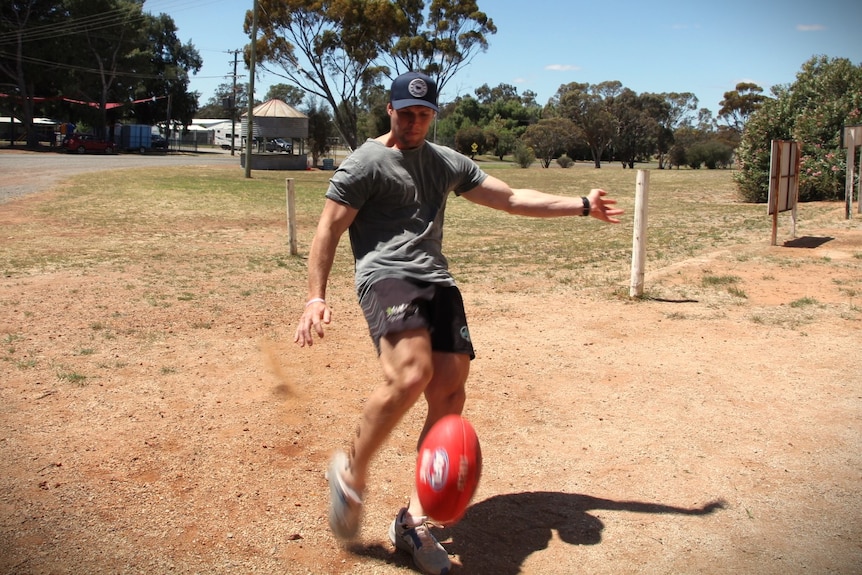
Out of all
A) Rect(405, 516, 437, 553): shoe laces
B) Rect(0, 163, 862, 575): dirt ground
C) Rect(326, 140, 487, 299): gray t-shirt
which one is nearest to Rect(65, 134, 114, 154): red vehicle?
Rect(0, 163, 862, 575): dirt ground

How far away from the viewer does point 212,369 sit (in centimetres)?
592

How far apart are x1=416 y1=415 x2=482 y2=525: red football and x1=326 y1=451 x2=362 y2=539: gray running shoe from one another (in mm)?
279

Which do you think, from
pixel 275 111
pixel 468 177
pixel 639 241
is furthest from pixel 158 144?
pixel 468 177

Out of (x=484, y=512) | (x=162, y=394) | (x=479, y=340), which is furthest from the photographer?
(x=479, y=340)

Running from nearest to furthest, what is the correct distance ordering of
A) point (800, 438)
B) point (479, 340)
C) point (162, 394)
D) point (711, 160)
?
point (800, 438)
point (162, 394)
point (479, 340)
point (711, 160)

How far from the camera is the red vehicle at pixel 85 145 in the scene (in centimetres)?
5388

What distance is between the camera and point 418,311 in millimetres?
3246

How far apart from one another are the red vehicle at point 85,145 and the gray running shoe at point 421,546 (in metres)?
56.6

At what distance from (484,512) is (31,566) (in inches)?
78.0

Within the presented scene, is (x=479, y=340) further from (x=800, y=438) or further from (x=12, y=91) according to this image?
(x=12, y=91)

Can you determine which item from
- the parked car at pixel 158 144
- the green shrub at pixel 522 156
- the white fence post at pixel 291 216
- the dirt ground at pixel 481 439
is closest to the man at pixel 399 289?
the dirt ground at pixel 481 439

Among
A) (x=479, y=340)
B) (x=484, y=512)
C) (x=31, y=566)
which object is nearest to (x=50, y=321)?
(x=479, y=340)

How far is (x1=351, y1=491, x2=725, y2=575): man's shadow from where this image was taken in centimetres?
339

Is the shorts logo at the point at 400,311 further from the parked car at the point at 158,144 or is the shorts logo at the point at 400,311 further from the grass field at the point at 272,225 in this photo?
the parked car at the point at 158,144
